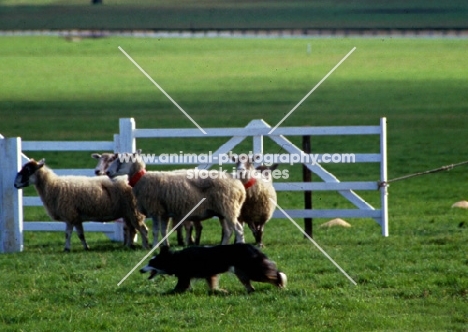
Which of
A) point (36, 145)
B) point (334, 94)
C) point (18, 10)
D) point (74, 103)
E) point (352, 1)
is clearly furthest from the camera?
point (352, 1)

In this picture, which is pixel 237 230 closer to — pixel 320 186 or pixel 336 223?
pixel 320 186

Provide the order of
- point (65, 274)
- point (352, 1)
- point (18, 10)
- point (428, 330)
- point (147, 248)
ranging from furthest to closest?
point (352, 1) → point (18, 10) → point (147, 248) → point (65, 274) → point (428, 330)

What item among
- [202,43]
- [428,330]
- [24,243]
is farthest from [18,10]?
[428,330]

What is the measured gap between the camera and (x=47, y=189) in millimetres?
14125

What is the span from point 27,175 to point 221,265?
481 centimetres

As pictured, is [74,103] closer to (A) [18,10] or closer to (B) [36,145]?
(B) [36,145]

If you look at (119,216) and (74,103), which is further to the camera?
(74,103)

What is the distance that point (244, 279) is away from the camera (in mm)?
10188

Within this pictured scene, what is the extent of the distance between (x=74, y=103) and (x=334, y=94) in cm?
1296

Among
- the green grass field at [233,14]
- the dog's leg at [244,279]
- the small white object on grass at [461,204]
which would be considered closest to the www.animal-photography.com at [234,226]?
the dog's leg at [244,279]

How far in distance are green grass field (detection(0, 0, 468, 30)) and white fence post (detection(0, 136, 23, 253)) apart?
85709mm

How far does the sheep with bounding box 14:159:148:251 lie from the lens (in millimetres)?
14008

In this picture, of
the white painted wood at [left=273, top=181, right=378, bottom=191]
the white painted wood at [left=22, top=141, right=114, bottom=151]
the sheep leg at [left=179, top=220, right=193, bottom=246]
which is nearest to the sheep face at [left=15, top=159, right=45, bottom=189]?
the white painted wood at [left=22, top=141, right=114, bottom=151]

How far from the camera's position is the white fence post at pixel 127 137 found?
14883mm
